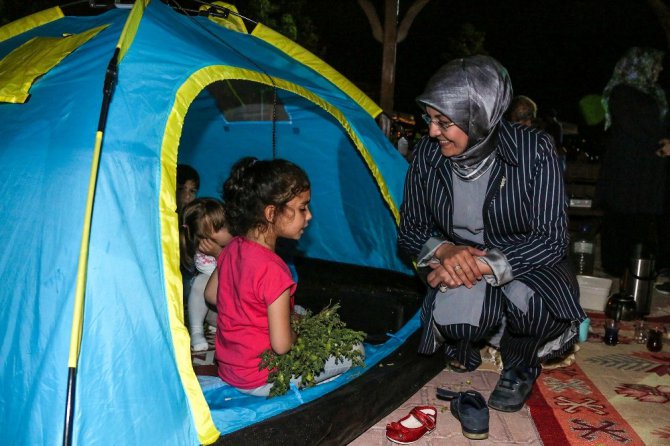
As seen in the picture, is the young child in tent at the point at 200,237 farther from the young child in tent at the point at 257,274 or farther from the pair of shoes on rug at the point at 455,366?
the pair of shoes on rug at the point at 455,366

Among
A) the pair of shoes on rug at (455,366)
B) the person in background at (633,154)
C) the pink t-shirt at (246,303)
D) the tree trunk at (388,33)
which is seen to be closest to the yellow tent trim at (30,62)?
the pink t-shirt at (246,303)

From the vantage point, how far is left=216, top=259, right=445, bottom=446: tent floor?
2.21 metres

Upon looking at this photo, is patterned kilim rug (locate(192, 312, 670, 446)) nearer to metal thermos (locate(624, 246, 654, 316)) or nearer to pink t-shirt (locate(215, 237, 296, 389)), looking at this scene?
pink t-shirt (locate(215, 237, 296, 389))

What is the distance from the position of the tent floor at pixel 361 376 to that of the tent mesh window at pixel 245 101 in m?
0.99

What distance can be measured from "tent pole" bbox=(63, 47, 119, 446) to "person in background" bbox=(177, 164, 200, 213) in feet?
6.34

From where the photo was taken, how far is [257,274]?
2328 millimetres

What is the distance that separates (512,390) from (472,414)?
322mm

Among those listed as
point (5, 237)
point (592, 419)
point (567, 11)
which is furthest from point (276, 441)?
point (567, 11)

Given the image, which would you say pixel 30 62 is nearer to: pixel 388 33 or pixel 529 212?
pixel 529 212

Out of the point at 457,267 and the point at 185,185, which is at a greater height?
the point at 185,185

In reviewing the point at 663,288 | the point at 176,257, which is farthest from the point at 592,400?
the point at 663,288

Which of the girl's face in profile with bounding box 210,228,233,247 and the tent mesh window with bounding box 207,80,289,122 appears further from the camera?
the tent mesh window with bounding box 207,80,289,122

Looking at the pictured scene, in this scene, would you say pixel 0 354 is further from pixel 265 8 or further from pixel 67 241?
pixel 265 8

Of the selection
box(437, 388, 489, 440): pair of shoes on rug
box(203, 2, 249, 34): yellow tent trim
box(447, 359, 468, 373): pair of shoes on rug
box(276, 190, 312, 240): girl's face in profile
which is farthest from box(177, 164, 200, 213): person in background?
box(437, 388, 489, 440): pair of shoes on rug
